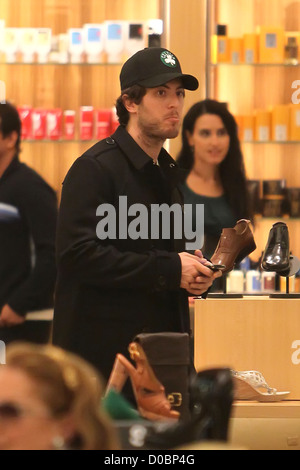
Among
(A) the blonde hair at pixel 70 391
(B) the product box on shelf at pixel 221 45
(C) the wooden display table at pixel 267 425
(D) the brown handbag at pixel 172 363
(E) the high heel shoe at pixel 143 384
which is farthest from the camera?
(B) the product box on shelf at pixel 221 45

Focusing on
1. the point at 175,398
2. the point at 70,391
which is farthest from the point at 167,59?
the point at 70,391

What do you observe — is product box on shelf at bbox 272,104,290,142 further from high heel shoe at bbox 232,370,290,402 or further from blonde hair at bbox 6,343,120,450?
blonde hair at bbox 6,343,120,450

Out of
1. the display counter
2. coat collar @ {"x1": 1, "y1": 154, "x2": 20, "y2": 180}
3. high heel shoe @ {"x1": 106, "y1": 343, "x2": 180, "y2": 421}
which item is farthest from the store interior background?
high heel shoe @ {"x1": 106, "y1": 343, "x2": 180, "y2": 421}

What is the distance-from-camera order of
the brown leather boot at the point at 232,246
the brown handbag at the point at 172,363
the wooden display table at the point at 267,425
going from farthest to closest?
the brown leather boot at the point at 232,246, the wooden display table at the point at 267,425, the brown handbag at the point at 172,363

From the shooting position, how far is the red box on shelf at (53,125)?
16.4 feet

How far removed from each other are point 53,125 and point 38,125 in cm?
8

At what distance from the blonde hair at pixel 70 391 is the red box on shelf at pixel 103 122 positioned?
4.05m

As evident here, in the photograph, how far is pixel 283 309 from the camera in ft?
8.71

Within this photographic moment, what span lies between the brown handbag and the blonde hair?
935 mm

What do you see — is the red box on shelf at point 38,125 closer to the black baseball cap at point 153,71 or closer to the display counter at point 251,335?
the black baseball cap at point 153,71

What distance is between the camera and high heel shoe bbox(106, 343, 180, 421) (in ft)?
5.90

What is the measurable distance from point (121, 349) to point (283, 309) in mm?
483

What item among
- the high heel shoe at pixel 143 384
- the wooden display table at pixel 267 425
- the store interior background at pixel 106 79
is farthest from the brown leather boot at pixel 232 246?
the store interior background at pixel 106 79
